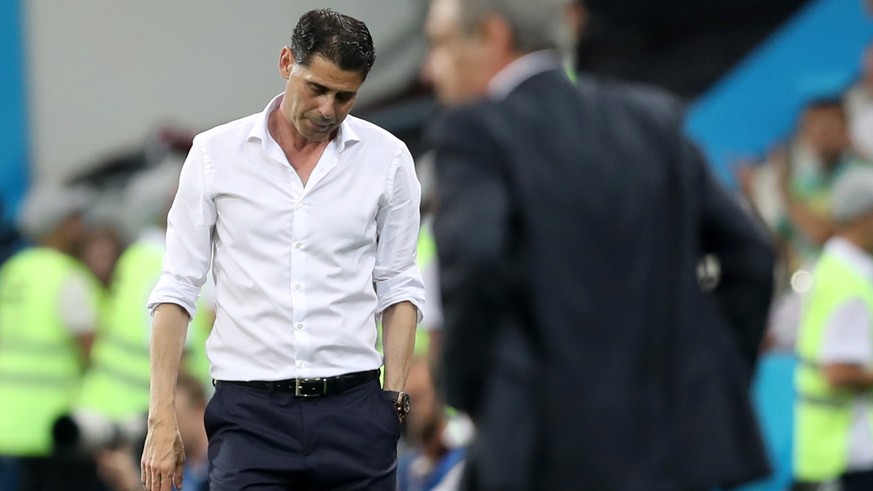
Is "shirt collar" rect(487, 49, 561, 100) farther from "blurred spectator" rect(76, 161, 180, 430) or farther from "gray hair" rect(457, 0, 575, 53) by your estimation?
"blurred spectator" rect(76, 161, 180, 430)

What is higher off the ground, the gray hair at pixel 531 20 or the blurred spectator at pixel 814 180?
the gray hair at pixel 531 20

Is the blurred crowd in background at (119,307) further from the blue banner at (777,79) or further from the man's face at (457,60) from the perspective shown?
the man's face at (457,60)

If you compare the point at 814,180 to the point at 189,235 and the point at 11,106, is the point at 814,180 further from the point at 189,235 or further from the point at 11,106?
the point at 11,106

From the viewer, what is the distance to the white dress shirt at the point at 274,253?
3822 mm

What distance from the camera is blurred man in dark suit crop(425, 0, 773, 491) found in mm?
2842

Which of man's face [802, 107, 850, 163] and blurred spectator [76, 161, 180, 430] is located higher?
man's face [802, 107, 850, 163]

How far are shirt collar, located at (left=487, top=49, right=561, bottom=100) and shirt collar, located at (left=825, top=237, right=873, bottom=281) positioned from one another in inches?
126

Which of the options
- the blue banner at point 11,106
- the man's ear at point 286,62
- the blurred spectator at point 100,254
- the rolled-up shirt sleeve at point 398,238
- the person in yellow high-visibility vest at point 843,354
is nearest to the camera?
the man's ear at point 286,62

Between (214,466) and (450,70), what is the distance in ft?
4.06

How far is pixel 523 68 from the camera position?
304 cm

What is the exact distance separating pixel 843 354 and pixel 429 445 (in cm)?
155

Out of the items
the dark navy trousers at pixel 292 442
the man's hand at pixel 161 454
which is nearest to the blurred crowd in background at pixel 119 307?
the dark navy trousers at pixel 292 442

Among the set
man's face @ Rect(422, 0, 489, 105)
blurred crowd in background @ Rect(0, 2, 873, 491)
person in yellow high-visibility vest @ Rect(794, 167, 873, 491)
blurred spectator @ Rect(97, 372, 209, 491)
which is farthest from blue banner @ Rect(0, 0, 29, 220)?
man's face @ Rect(422, 0, 489, 105)

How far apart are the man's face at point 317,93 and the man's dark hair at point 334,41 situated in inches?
0.6
